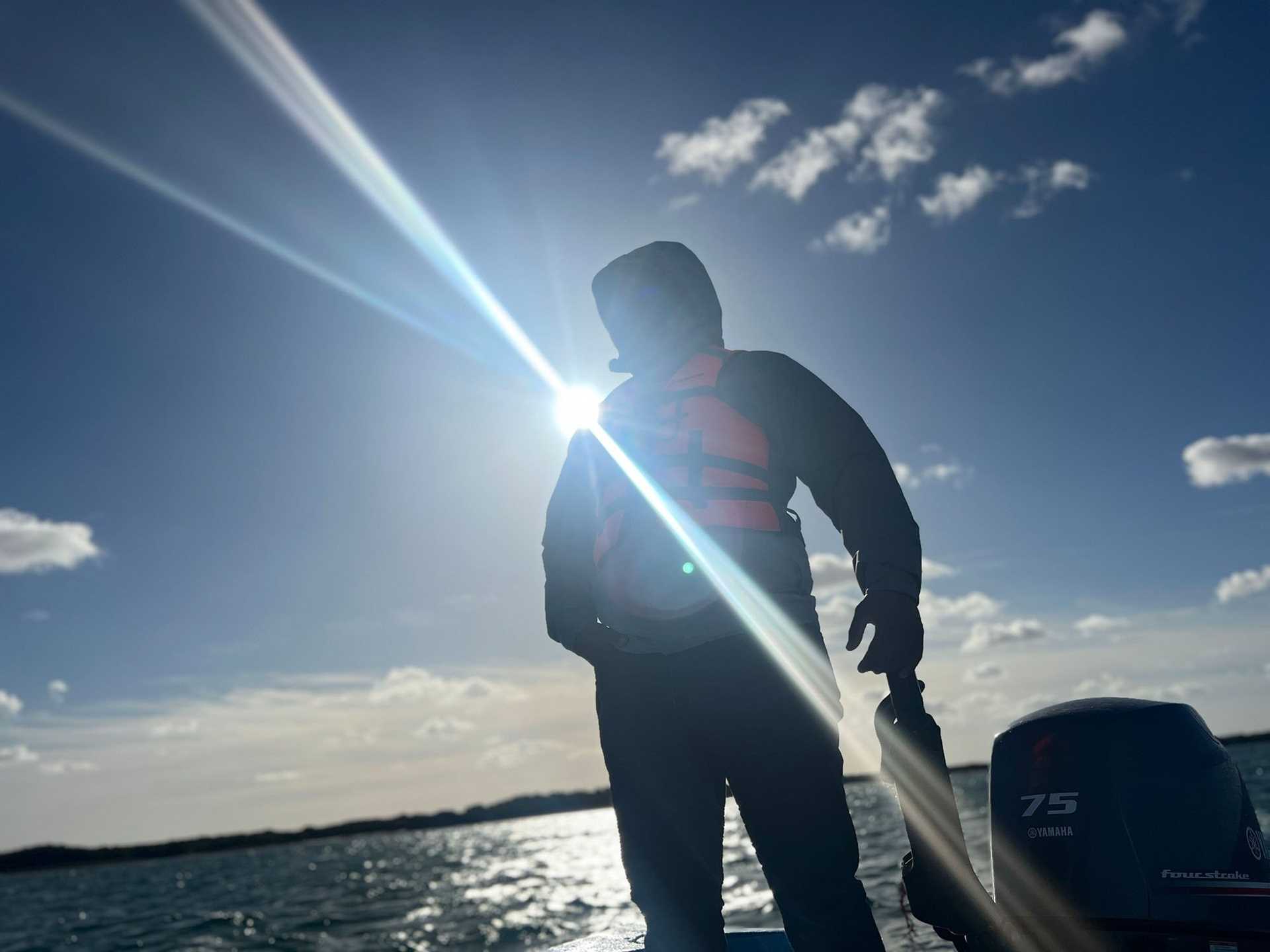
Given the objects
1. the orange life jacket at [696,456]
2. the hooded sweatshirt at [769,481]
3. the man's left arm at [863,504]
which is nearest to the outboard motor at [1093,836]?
the man's left arm at [863,504]

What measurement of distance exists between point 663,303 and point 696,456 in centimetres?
56

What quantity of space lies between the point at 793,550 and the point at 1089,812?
4.55ft

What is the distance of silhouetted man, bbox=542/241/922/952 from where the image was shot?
7.20ft

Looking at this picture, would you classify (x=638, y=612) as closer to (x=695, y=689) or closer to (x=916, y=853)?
(x=695, y=689)

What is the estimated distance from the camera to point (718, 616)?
234 cm

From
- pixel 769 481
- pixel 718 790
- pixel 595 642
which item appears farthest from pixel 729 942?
pixel 769 481

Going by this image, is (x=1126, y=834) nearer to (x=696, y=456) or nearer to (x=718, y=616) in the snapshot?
(x=718, y=616)

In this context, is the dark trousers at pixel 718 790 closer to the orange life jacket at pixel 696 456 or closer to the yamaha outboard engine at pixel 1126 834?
the orange life jacket at pixel 696 456

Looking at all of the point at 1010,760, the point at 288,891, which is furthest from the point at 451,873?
the point at 1010,760

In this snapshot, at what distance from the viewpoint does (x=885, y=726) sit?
7.19ft

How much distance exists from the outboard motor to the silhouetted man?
0.19 meters

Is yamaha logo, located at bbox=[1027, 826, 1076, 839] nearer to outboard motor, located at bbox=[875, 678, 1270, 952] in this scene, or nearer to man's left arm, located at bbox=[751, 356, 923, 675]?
outboard motor, located at bbox=[875, 678, 1270, 952]

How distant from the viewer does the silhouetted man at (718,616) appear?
220cm

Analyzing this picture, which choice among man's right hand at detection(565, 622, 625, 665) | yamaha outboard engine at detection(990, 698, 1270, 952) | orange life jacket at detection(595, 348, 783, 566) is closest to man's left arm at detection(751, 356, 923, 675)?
orange life jacket at detection(595, 348, 783, 566)
